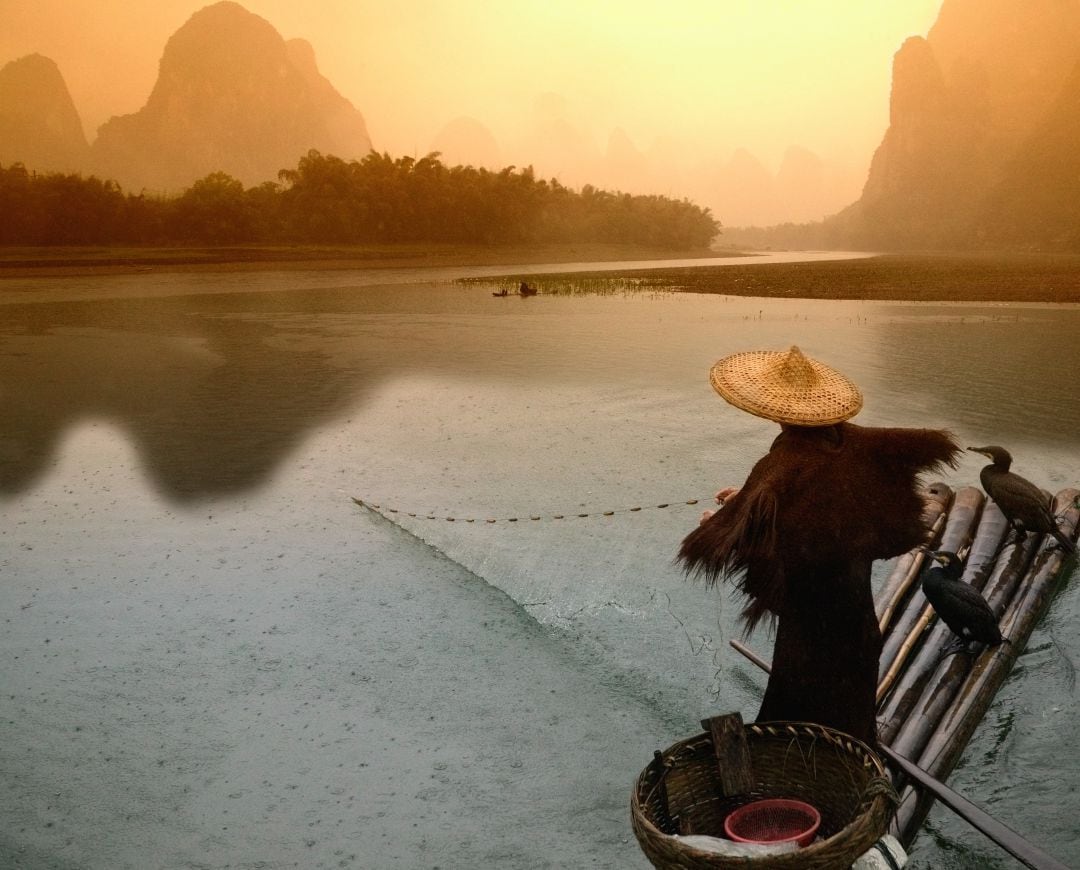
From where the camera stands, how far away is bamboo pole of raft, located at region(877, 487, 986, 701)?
3.66 metres

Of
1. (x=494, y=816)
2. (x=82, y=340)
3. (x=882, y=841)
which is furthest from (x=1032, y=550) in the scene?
(x=82, y=340)

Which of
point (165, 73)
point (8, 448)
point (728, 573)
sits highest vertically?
point (165, 73)

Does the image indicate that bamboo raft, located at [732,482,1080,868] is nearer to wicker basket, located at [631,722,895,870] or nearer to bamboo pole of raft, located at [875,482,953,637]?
bamboo pole of raft, located at [875,482,953,637]

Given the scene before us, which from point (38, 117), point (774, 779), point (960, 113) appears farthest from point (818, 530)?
point (38, 117)

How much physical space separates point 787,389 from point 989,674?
2.00 metres

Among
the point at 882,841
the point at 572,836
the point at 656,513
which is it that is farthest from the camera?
the point at 656,513

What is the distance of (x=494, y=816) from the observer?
307 centimetres

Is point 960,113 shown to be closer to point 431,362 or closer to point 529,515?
point 431,362

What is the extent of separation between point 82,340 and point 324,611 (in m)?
14.6

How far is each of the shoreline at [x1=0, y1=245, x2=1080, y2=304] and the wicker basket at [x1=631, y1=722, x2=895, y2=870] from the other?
24.1 meters

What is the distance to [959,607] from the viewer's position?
11.9ft

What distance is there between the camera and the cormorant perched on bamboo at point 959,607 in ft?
11.8

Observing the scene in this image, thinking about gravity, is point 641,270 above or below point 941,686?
above

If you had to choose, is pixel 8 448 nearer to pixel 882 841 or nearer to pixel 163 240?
pixel 882 841
